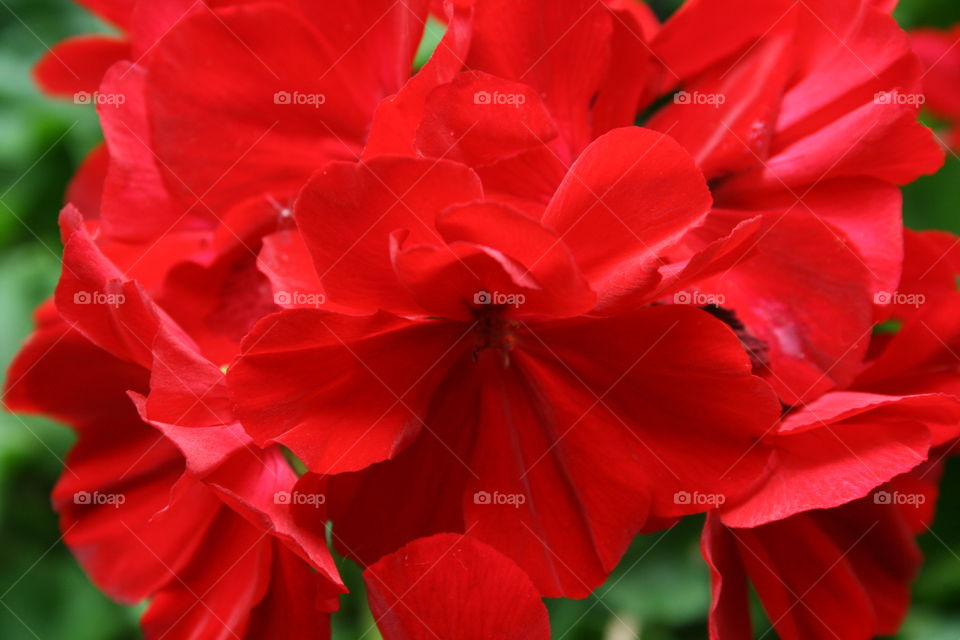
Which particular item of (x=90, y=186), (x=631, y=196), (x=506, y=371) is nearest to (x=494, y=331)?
(x=506, y=371)

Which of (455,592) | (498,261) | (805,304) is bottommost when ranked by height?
(455,592)

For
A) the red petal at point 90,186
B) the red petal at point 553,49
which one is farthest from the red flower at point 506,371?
the red petal at point 90,186

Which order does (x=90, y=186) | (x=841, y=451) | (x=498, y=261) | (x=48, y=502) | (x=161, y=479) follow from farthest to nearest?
(x=48, y=502), (x=90, y=186), (x=161, y=479), (x=841, y=451), (x=498, y=261)

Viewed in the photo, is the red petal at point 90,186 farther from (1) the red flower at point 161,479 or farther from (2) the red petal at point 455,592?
(2) the red petal at point 455,592

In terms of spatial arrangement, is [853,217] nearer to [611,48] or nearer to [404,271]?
[611,48]

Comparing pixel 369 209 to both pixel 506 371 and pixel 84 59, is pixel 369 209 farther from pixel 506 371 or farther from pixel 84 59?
pixel 84 59
